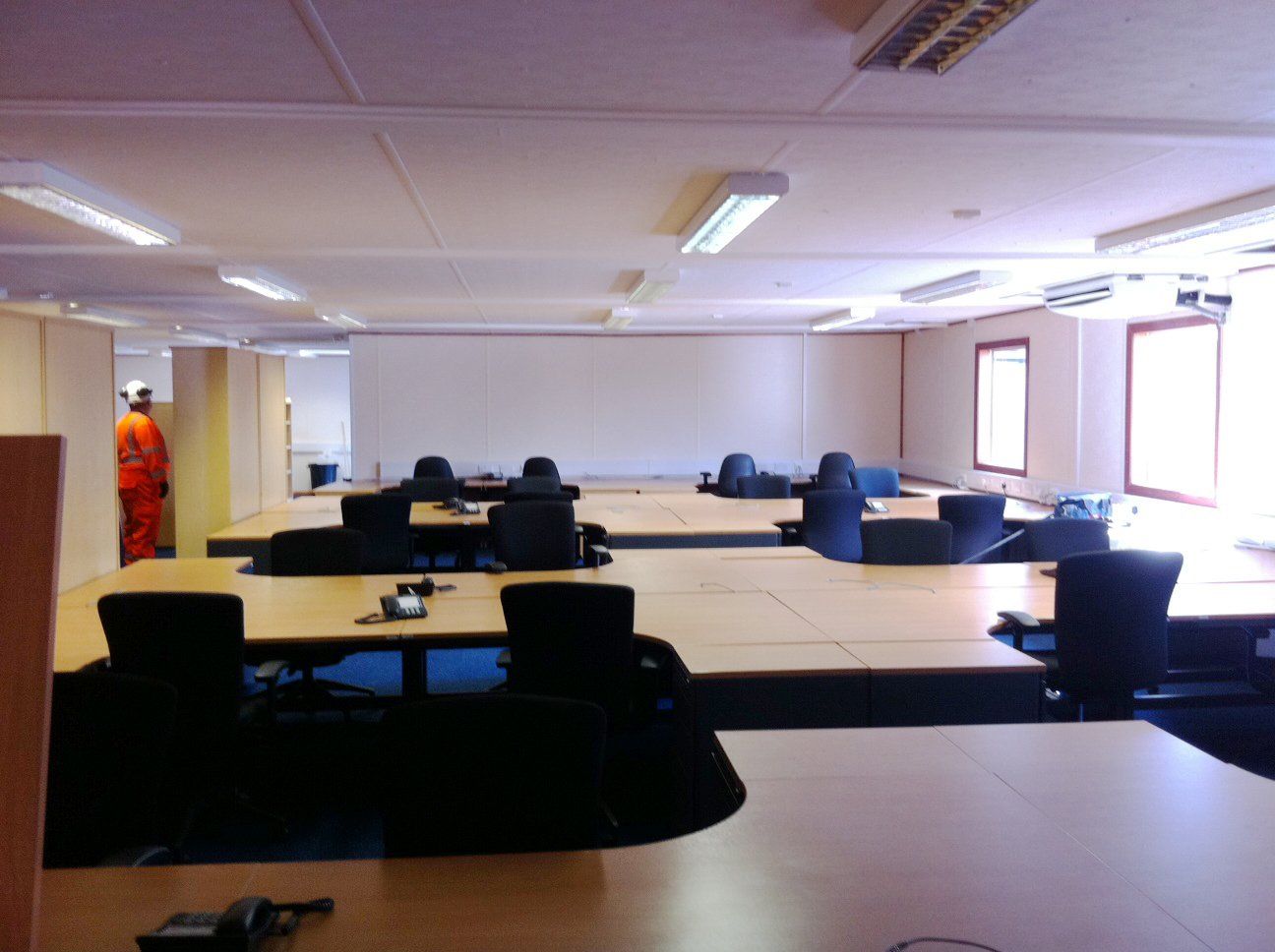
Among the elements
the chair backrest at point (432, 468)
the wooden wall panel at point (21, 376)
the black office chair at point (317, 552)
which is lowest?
the black office chair at point (317, 552)

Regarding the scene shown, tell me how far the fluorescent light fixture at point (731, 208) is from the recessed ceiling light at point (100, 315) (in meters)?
6.49

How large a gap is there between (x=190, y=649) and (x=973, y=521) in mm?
5240

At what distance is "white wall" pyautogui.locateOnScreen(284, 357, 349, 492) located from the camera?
15.4 m

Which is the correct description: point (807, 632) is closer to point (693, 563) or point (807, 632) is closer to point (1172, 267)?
point (693, 563)

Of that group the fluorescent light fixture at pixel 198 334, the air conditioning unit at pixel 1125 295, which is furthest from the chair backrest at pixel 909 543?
the fluorescent light fixture at pixel 198 334

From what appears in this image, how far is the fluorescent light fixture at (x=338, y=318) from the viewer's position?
917cm

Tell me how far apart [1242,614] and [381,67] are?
3958mm

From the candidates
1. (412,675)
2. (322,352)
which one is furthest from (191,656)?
(322,352)

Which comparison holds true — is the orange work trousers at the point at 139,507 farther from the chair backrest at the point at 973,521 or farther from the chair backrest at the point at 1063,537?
the chair backrest at the point at 1063,537

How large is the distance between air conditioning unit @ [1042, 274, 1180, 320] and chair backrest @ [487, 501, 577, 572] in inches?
152

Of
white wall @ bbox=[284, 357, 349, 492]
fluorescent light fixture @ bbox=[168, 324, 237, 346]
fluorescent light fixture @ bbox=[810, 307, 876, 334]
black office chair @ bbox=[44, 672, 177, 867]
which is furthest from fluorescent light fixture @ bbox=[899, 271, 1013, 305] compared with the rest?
white wall @ bbox=[284, 357, 349, 492]

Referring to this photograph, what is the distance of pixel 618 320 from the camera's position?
9.75m

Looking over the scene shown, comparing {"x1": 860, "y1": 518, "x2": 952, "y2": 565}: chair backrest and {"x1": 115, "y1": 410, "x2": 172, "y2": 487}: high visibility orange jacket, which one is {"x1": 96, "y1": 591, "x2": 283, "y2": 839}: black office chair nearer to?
{"x1": 860, "y1": 518, "x2": 952, "y2": 565}: chair backrest

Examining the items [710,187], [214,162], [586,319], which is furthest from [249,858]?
[586,319]
